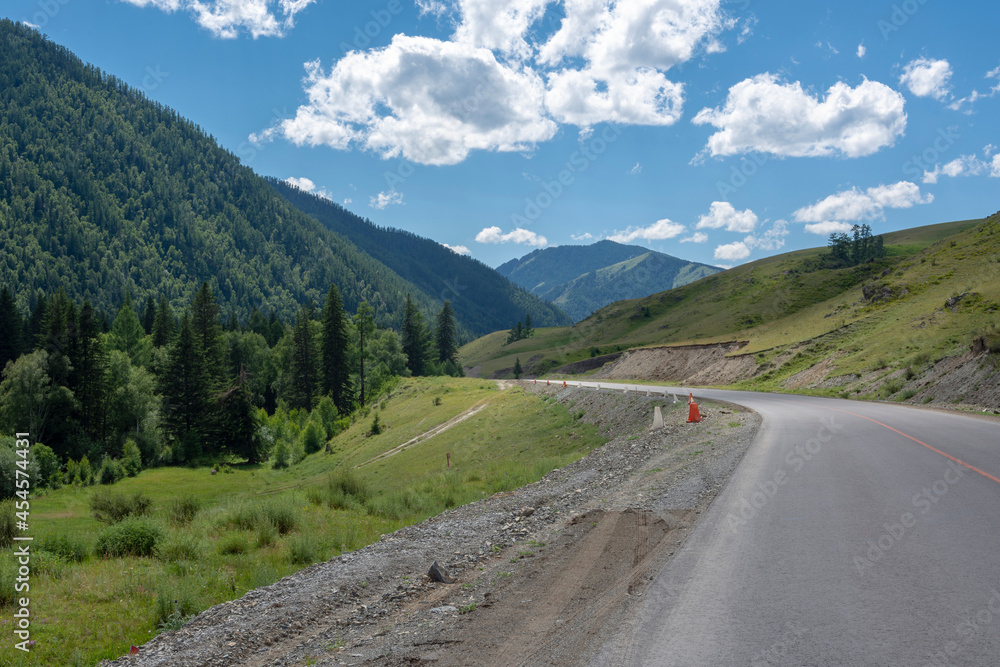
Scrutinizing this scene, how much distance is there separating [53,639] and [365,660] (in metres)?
4.66

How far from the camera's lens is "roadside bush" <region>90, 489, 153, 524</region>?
1277 cm

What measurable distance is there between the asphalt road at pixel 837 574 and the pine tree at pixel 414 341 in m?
77.2

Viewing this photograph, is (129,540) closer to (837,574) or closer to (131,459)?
(837,574)

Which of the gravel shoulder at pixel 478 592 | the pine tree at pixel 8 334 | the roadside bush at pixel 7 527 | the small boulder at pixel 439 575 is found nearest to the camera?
the gravel shoulder at pixel 478 592

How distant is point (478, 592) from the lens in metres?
6.65

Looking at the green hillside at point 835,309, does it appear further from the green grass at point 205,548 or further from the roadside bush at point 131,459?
the roadside bush at point 131,459

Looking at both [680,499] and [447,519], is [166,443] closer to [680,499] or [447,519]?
[447,519]

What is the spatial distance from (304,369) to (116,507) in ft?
187

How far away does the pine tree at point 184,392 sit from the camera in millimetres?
54562

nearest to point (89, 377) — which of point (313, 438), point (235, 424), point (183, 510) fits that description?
point (235, 424)

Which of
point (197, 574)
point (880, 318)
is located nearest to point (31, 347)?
point (197, 574)

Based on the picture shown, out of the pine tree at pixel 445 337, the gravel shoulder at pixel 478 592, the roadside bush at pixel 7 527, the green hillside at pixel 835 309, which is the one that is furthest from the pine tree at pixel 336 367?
the gravel shoulder at pixel 478 592

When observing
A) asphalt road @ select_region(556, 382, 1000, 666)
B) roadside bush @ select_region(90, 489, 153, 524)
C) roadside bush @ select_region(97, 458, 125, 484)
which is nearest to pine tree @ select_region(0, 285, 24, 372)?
roadside bush @ select_region(97, 458, 125, 484)

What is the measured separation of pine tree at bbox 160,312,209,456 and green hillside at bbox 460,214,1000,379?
57857 millimetres
